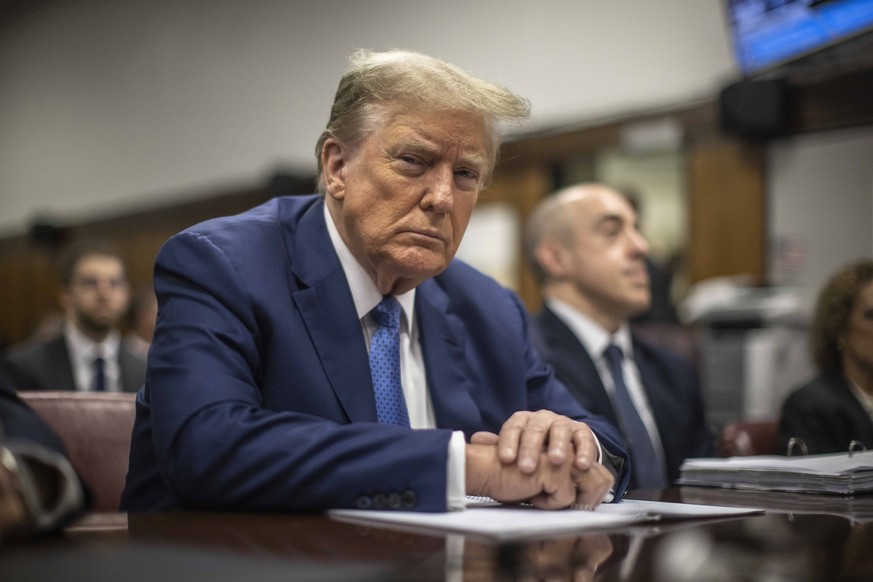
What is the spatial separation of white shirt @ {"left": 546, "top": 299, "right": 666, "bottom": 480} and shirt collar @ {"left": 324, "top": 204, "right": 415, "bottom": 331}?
4.39 ft

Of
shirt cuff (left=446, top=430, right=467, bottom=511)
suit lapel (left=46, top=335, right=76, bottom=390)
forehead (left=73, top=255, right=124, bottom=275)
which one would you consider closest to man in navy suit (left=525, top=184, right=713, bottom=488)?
shirt cuff (left=446, top=430, right=467, bottom=511)

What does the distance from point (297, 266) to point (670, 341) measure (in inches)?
118

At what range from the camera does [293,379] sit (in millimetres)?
1590

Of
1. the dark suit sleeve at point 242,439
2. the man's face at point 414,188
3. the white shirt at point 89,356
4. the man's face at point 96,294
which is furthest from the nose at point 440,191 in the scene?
the man's face at point 96,294

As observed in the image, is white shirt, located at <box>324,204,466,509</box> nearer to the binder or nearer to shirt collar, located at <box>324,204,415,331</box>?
shirt collar, located at <box>324,204,415,331</box>

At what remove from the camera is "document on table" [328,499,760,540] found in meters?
1.09

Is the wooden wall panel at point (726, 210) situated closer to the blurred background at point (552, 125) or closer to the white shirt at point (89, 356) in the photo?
the blurred background at point (552, 125)

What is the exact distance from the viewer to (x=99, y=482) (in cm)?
188

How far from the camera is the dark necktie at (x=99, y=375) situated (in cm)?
509

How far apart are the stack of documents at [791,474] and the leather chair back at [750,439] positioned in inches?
23.2

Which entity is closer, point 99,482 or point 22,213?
point 99,482

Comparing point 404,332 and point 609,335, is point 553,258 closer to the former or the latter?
point 609,335

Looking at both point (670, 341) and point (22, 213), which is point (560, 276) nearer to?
point (670, 341)

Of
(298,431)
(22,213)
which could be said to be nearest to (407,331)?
(298,431)
